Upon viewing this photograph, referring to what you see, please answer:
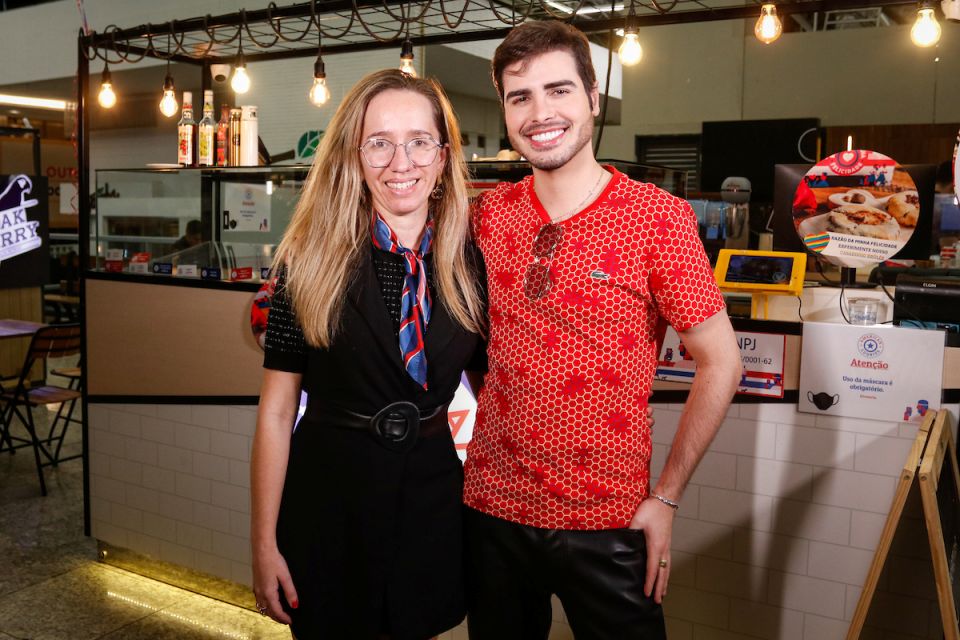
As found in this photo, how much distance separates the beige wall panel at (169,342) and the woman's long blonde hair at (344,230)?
200 cm

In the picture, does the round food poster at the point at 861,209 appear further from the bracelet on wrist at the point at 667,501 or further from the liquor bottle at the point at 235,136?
the liquor bottle at the point at 235,136

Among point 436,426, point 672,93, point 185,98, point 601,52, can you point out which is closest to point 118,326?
point 185,98

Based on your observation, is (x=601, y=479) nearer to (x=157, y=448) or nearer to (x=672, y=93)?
(x=157, y=448)

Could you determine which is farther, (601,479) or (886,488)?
(886,488)

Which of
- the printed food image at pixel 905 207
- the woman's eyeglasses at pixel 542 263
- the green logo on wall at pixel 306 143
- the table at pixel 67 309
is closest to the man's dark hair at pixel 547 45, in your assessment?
the woman's eyeglasses at pixel 542 263

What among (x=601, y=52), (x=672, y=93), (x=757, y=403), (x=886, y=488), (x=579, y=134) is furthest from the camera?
(x=601, y=52)

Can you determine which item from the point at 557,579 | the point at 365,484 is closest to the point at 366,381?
the point at 365,484

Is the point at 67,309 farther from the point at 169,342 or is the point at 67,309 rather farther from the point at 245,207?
the point at 245,207

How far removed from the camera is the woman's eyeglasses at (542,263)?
1.63 metres

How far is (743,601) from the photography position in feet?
8.61

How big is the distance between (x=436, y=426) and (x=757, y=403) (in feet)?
4.22

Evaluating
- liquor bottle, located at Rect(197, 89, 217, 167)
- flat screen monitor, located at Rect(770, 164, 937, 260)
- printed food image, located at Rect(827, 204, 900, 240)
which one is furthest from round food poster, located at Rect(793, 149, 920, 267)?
liquor bottle, located at Rect(197, 89, 217, 167)

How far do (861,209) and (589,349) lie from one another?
1.49 m

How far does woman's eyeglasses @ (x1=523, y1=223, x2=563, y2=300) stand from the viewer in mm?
1628
